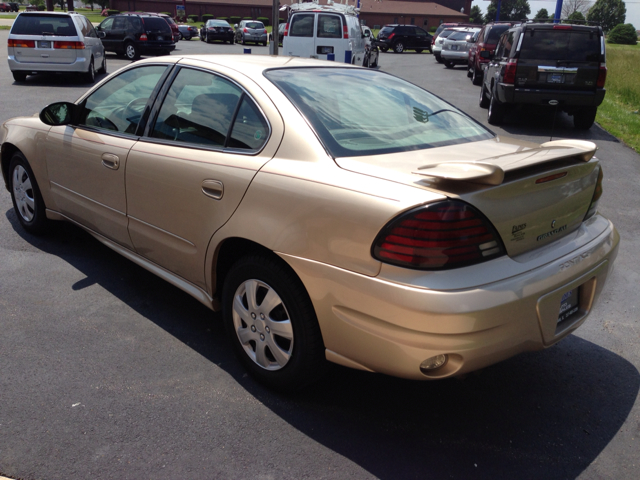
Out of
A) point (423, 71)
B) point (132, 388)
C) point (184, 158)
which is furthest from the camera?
point (423, 71)

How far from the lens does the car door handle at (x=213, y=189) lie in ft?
10.2

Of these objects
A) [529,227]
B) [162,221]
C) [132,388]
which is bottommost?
[132,388]

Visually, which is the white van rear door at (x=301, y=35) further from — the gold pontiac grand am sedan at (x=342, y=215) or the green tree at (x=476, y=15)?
the green tree at (x=476, y=15)

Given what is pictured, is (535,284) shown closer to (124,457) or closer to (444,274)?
(444,274)

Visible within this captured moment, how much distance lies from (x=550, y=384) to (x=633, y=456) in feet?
2.05

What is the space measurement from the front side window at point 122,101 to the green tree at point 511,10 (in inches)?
4284

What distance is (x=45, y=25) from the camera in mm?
15008

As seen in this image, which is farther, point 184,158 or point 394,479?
point 184,158

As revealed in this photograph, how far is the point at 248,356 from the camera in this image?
10.5 feet

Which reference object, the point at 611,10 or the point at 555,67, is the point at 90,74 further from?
the point at 611,10

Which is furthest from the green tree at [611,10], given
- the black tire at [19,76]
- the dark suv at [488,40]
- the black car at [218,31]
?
the black tire at [19,76]

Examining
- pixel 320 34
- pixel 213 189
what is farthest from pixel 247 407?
pixel 320 34

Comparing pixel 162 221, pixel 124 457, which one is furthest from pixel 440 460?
pixel 162 221

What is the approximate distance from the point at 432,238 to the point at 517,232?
45 centimetres
